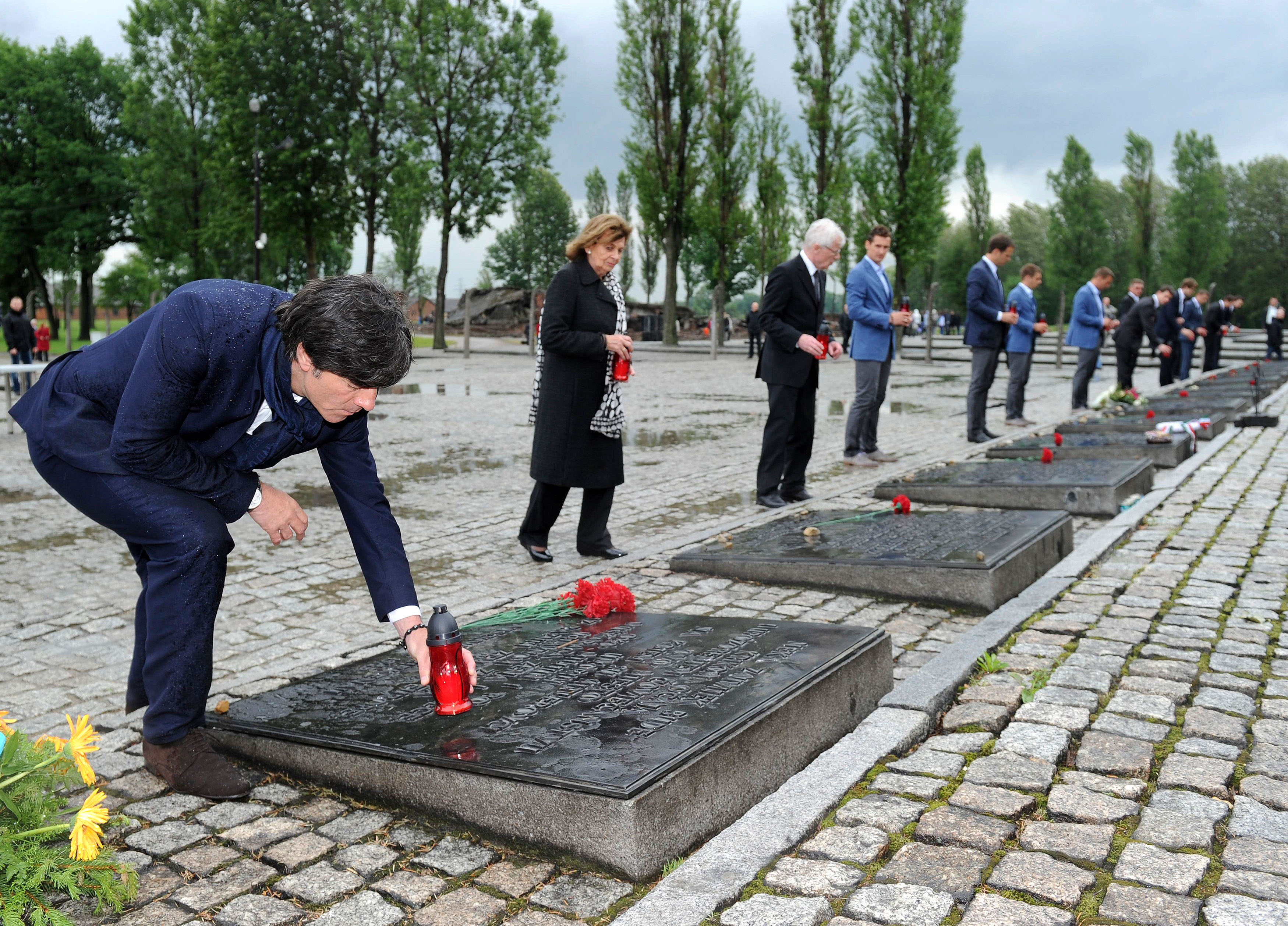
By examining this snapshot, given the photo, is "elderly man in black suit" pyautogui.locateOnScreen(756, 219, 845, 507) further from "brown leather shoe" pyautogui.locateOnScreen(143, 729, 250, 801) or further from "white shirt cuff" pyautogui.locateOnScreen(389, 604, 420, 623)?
"brown leather shoe" pyautogui.locateOnScreen(143, 729, 250, 801)

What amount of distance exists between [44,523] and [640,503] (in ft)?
14.1

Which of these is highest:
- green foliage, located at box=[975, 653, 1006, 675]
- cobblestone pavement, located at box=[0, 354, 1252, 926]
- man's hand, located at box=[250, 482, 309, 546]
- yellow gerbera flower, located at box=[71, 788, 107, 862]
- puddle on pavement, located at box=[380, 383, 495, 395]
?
man's hand, located at box=[250, 482, 309, 546]

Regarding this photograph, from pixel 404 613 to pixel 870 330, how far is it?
8.13m

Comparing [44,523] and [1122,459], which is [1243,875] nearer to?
[1122,459]

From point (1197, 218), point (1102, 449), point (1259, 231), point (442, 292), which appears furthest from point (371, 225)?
point (1259, 231)

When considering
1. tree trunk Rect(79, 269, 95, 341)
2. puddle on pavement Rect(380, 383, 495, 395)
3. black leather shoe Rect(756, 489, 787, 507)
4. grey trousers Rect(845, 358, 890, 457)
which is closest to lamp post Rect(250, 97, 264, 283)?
puddle on pavement Rect(380, 383, 495, 395)

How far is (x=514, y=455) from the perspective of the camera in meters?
12.0

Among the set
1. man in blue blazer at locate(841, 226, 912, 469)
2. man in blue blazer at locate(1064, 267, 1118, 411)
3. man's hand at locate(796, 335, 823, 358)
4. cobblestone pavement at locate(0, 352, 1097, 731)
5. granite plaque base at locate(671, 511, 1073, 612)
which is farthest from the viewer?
man in blue blazer at locate(1064, 267, 1118, 411)

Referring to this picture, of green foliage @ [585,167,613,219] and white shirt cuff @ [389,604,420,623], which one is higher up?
green foliage @ [585,167,613,219]

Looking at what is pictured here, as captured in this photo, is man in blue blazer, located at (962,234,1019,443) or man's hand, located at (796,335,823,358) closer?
man's hand, located at (796,335,823,358)

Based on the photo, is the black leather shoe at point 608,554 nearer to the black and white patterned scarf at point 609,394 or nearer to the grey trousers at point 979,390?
the black and white patterned scarf at point 609,394

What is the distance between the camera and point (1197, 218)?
2400 inches

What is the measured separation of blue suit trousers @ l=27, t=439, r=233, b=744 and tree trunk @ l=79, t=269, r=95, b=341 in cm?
5508

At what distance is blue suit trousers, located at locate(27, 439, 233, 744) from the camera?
323 cm
